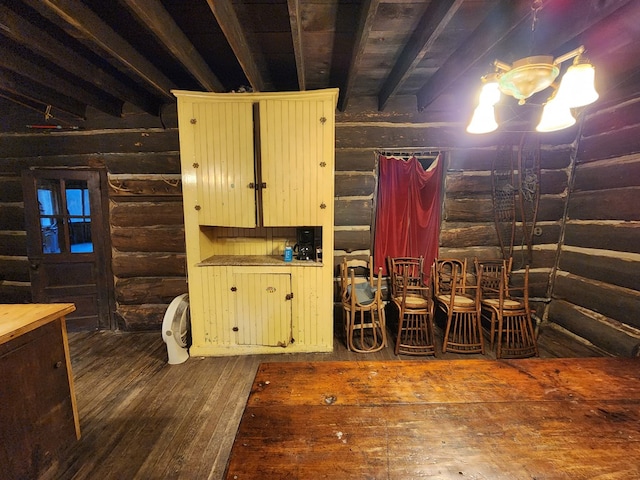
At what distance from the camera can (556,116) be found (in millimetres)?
1393

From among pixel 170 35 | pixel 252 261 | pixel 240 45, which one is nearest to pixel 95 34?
pixel 170 35

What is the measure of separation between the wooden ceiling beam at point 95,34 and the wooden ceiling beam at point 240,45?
81 centimetres

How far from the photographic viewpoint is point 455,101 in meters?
2.87

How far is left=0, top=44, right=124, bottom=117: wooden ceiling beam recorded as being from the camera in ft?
6.32

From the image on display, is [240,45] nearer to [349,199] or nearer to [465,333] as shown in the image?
[349,199]

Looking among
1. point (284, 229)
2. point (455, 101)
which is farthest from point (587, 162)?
point (284, 229)

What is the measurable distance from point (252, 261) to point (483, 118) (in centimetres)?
217

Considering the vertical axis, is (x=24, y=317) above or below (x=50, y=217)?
below

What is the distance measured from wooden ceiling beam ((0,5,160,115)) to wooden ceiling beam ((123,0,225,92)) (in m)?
0.78

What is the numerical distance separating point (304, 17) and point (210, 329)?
266 centimetres

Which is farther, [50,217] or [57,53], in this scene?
[50,217]

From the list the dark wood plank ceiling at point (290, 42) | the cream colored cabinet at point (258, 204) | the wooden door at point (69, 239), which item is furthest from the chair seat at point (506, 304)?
the wooden door at point (69, 239)

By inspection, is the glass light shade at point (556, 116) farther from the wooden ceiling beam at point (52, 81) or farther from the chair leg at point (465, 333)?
the wooden ceiling beam at point (52, 81)

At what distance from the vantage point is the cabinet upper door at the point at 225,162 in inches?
92.7
